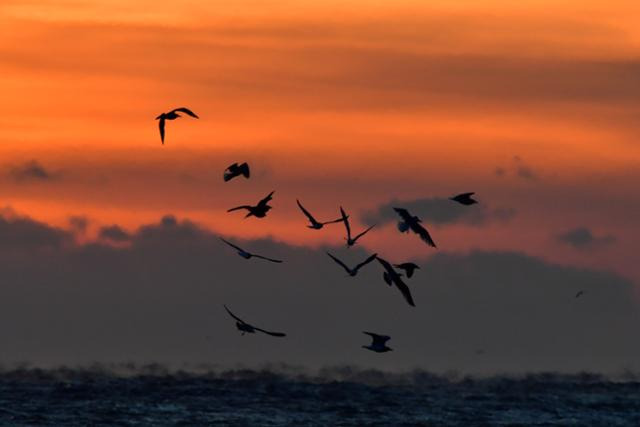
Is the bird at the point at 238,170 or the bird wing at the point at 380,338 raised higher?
the bird at the point at 238,170

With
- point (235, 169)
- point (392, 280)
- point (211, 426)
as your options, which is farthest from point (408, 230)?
point (211, 426)

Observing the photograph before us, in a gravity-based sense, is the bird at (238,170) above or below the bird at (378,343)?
above

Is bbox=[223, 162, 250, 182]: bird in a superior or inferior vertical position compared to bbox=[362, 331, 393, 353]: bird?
superior

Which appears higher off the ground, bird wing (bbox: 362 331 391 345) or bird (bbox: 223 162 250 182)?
bird (bbox: 223 162 250 182)

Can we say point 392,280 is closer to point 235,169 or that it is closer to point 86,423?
point 235,169

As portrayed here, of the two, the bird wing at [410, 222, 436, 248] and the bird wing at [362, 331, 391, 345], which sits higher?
the bird wing at [410, 222, 436, 248]

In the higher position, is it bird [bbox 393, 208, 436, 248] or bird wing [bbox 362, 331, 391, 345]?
bird [bbox 393, 208, 436, 248]

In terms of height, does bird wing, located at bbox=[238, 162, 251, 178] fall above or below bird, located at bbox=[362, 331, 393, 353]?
above

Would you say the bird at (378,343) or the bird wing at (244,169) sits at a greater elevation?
the bird wing at (244,169)

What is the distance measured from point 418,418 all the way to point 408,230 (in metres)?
121

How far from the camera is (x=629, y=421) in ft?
602

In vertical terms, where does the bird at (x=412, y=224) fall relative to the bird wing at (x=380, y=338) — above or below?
above

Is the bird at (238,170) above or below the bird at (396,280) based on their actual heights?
above

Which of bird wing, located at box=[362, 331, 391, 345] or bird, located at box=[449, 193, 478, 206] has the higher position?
bird, located at box=[449, 193, 478, 206]
